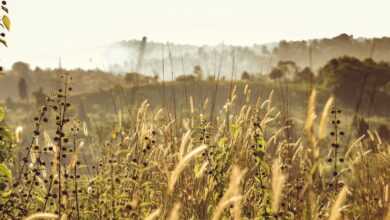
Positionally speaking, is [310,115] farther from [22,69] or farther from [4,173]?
[22,69]

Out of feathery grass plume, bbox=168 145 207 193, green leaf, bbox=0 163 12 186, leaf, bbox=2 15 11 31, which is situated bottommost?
green leaf, bbox=0 163 12 186

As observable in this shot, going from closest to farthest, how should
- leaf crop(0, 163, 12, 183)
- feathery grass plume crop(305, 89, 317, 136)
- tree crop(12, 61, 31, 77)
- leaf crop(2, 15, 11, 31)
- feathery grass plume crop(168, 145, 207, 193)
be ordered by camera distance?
feathery grass plume crop(168, 145, 207, 193)
feathery grass plume crop(305, 89, 317, 136)
leaf crop(0, 163, 12, 183)
leaf crop(2, 15, 11, 31)
tree crop(12, 61, 31, 77)

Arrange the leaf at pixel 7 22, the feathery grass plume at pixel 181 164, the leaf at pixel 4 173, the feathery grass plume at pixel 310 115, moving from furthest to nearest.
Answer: the leaf at pixel 7 22 < the leaf at pixel 4 173 < the feathery grass plume at pixel 310 115 < the feathery grass plume at pixel 181 164

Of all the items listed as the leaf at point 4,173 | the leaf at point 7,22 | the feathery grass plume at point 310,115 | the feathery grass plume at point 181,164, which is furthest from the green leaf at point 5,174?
the feathery grass plume at point 310,115

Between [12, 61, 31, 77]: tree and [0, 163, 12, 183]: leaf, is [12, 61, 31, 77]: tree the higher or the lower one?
the lower one

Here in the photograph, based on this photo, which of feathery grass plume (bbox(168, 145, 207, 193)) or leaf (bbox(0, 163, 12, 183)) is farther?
leaf (bbox(0, 163, 12, 183))

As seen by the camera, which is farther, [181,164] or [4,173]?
[4,173]

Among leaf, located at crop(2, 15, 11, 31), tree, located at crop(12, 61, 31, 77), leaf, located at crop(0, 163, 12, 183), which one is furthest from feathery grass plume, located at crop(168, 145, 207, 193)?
tree, located at crop(12, 61, 31, 77)

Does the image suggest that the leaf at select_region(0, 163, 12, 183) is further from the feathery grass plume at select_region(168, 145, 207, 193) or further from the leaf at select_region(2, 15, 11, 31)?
the feathery grass plume at select_region(168, 145, 207, 193)

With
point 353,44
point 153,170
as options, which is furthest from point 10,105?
point 353,44

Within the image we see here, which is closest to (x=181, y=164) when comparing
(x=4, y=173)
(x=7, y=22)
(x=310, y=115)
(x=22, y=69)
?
(x=310, y=115)

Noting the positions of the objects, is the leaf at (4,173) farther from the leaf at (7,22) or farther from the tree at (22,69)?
the tree at (22,69)

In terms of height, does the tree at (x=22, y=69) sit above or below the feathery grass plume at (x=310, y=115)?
below

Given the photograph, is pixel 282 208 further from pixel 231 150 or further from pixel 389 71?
pixel 389 71
